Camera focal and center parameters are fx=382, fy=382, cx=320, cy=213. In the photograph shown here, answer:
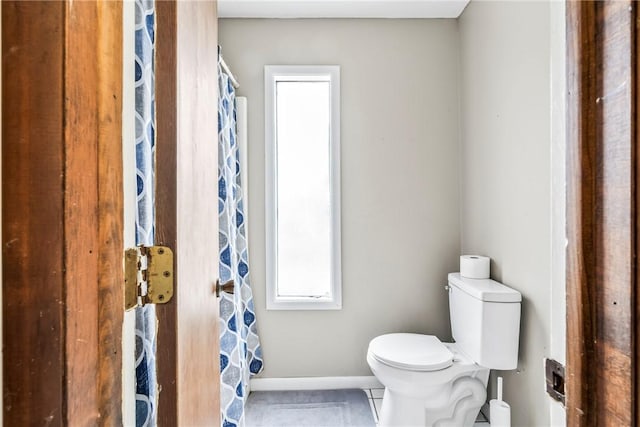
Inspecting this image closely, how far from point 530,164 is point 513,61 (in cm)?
52

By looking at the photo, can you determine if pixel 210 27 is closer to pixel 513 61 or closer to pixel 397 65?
pixel 513 61

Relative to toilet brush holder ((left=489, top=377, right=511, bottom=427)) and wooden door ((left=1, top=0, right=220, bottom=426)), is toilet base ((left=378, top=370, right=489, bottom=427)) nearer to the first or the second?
toilet brush holder ((left=489, top=377, right=511, bottom=427))

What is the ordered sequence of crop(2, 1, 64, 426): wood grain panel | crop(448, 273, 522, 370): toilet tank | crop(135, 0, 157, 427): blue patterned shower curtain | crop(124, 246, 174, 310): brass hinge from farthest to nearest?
crop(448, 273, 522, 370): toilet tank < crop(135, 0, 157, 427): blue patterned shower curtain < crop(124, 246, 174, 310): brass hinge < crop(2, 1, 64, 426): wood grain panel

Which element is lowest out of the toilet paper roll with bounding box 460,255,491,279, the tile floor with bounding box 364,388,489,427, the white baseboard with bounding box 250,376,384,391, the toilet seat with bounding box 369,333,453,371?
the tile floor with bounding box 364,388,489,427

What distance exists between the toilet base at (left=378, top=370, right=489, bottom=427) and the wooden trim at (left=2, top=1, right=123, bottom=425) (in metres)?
1.71

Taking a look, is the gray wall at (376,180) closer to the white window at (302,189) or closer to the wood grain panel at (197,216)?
the white window at (302,189)

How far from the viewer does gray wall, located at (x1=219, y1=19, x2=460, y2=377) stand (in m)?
2.45

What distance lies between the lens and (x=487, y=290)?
178 centimetres

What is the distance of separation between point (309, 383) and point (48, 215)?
2.31 meters

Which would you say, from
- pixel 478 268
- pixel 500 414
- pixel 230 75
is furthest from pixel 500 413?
pixel 230 75

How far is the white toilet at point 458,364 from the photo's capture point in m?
1.72

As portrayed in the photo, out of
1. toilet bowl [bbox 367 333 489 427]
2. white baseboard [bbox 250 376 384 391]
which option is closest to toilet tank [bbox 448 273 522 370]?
toilet bowl [bbox 367 333 489 427]

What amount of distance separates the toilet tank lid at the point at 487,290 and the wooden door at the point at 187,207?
→ 50.2 inches

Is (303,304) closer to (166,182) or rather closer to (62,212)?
Answer: (166,182)
